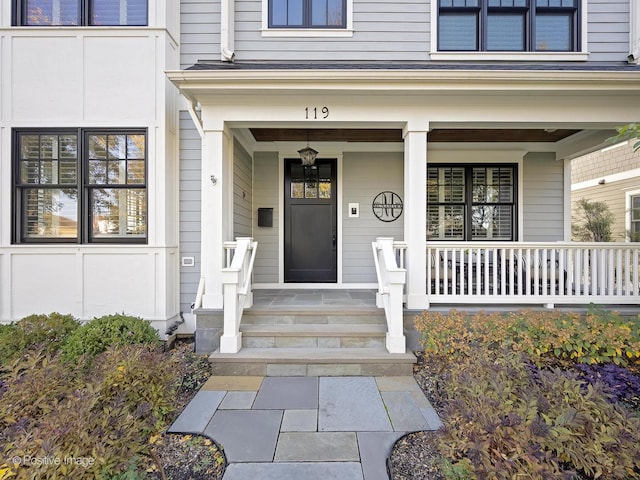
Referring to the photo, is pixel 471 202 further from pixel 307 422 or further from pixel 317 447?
pixel 317 447

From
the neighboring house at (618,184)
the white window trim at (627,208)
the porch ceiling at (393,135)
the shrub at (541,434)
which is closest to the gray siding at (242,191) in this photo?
the porch ceiling at (393,135)

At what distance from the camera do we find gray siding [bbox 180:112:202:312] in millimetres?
4488

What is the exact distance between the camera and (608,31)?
472 centimetres

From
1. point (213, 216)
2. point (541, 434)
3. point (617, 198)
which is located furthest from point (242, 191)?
point (617, 198)

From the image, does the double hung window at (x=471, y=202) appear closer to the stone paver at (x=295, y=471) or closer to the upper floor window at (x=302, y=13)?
the upper floor window at (x=302, y=13)

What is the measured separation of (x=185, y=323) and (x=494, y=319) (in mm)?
3894

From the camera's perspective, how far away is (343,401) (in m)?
2.88

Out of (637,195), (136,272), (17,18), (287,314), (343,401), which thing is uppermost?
(17,18)

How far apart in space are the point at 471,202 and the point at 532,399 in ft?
14.2

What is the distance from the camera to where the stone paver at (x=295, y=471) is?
199cm

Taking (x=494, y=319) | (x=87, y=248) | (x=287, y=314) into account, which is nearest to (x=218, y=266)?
(x=287, y=314)

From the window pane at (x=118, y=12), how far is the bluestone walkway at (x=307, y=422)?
461cm

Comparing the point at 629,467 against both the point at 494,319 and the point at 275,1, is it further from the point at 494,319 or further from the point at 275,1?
the point at 275,1

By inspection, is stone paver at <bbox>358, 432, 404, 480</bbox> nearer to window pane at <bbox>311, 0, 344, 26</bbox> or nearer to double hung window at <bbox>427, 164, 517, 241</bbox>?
double hung window at <bbox>427, 164, 517, 241</bbox>
